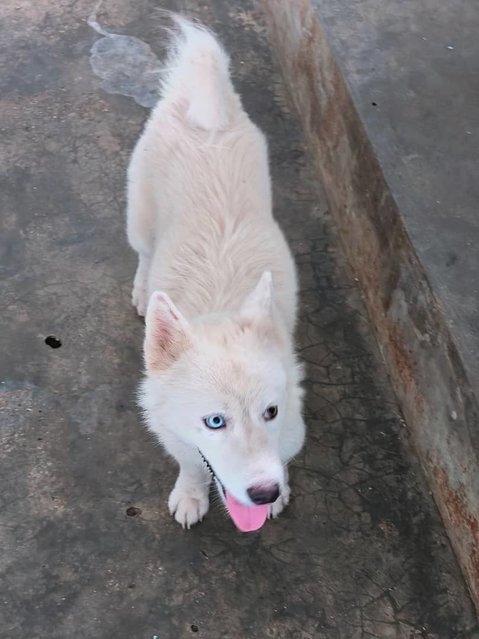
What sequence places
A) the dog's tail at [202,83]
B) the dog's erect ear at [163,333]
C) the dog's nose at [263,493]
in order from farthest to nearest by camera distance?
the dog's tail at [202,83], the dog's erect ear at [163,333], the dog's nose at [263,493]

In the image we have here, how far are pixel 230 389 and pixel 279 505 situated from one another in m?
0.98

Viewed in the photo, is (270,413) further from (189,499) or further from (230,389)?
(189,499)

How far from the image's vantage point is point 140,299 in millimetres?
3748

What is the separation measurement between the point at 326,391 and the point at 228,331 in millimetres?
1203

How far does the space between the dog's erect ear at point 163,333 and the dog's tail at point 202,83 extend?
1.24 m

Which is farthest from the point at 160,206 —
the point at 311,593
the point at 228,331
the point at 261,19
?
the point at 261,19

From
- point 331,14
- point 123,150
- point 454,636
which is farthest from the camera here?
point 123,150

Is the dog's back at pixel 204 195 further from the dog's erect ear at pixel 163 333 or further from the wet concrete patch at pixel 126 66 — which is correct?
the wet concrete patch at pixel 126 66

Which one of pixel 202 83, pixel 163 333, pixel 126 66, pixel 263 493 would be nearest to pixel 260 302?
pixel 163 333

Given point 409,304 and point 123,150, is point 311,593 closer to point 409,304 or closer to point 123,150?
point 409,304

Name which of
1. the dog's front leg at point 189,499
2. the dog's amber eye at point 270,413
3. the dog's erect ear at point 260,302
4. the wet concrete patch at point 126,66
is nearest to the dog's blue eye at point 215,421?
the dog's amber eye at point 270,413

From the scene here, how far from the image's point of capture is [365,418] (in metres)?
3.44

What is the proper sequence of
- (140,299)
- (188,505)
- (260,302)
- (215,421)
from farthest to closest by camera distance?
(140,299), (188,505), (260,302), (215,421)

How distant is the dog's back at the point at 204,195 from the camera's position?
2969mm
